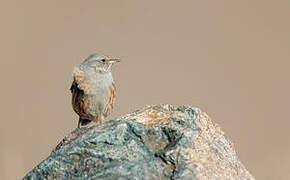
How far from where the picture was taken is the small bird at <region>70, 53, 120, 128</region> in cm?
655

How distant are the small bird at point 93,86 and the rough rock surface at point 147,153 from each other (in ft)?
7.88

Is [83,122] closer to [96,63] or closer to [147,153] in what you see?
[96,63]

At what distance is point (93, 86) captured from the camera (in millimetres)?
6598

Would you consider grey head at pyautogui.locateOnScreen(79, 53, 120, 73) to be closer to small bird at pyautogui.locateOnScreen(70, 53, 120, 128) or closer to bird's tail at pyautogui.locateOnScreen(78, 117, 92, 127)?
small bird at pyautogui.locateOnScreen(70, 53, 120, 128)

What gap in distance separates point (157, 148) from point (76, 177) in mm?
643

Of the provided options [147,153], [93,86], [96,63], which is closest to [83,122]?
[93,86]

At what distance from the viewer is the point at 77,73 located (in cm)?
659

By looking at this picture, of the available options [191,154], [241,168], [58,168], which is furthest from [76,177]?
[241,168]

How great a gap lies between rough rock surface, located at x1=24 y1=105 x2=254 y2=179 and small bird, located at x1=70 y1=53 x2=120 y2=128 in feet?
7.88

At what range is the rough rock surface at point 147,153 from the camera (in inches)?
143

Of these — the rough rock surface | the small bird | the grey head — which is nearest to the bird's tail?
the small bird

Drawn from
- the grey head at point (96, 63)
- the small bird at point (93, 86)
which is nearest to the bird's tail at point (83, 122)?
the small bird at point (93, 86)

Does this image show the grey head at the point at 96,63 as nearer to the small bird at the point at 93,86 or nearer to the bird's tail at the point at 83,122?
the small bird at the point at 93,86

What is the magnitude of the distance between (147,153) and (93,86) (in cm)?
296
